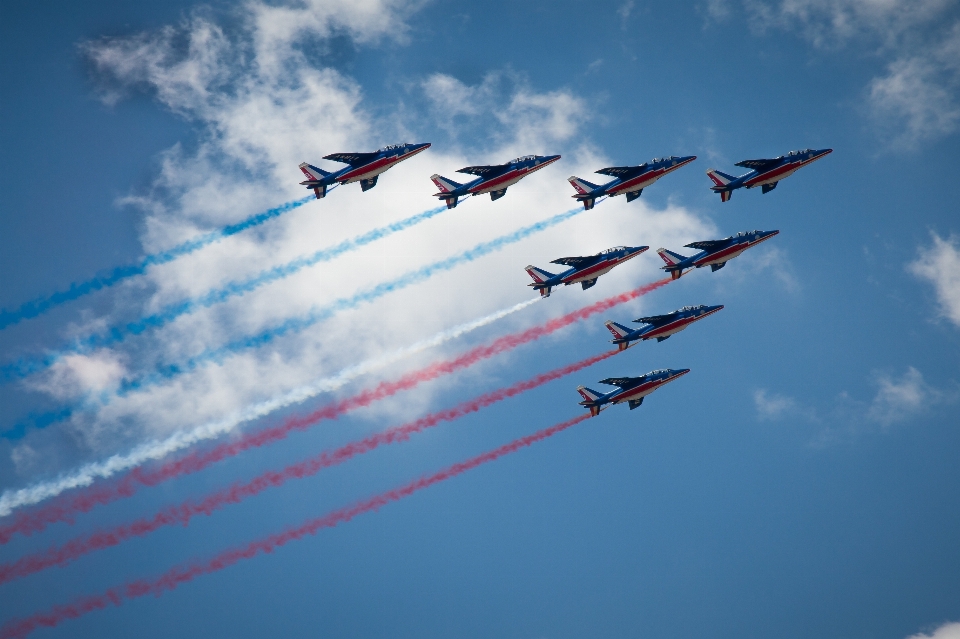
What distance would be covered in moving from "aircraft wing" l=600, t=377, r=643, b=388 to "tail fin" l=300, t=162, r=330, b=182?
31396 millimetres

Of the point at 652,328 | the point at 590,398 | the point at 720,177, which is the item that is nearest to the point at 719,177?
the point at 720,177

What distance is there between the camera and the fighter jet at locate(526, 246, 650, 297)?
100 meters

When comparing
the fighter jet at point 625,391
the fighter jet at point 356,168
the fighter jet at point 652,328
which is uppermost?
the fighter jet at point 356,168

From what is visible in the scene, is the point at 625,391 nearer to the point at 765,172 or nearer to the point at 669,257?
the point at 669,257

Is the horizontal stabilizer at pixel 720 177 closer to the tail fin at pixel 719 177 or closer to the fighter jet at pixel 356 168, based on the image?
the tail fin at pixel 719 177

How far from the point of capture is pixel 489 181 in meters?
100

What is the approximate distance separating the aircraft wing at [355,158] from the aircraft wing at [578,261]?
19.3 m

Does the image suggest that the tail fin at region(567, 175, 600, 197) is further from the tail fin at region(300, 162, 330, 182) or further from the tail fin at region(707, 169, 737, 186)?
the tail fin at region(300, 162, 330, 182)

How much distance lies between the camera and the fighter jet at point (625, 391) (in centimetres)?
10000

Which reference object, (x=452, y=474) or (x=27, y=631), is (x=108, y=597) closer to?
(x=27, y=631)

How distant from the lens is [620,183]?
101625 mm

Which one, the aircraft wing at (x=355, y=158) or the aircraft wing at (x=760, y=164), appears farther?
the aircraft wing at (x=760, y=164)

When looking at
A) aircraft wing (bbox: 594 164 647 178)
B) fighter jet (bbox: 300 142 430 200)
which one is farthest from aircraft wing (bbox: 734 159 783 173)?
fighter jet (bbox: 300 142 430 200)

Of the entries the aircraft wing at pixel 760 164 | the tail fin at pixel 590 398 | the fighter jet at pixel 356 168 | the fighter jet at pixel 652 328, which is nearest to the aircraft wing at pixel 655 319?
the fighter jet at pixel 652 328
